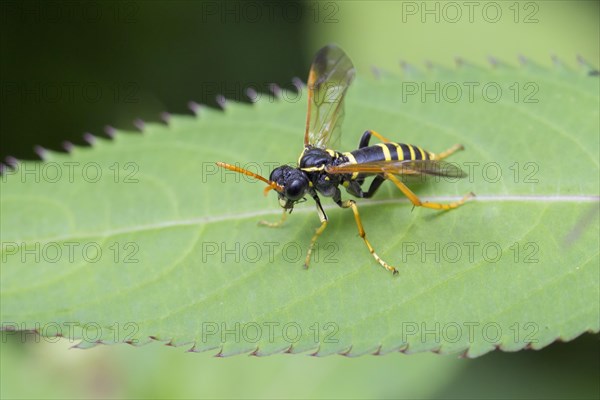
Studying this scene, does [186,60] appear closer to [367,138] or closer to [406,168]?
[367,138]

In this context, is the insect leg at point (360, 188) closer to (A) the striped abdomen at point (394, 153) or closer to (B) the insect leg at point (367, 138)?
(A) the striped abdomen at point (394, 153)

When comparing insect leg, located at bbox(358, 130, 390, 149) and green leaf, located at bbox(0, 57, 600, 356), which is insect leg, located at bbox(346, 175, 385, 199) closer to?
green leaf, located at bbox(0, 57, 600, 356)

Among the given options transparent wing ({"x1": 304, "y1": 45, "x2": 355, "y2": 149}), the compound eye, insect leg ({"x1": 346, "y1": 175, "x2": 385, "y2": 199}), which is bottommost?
insect leg ({"x1": 346, "y1": 175, "x2": 385, "y2": 199})

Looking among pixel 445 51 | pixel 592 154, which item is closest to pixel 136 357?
pixel 592 154

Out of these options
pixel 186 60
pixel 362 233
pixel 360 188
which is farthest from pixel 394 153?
pixel 186 60

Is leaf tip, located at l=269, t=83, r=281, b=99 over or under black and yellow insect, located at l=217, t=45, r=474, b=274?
over

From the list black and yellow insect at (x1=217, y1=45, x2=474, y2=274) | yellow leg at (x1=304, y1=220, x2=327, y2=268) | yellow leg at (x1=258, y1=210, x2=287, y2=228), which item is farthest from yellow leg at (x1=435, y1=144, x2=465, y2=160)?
yellow leg at (x1=258, y1=210, x2=287, y2=228)

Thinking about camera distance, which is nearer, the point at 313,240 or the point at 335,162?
the point at 313,240


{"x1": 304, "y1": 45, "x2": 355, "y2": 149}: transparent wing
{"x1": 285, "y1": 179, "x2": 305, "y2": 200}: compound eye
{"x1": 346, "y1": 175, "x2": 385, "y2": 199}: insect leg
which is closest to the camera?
{"x1": 285, "y1": 179, "x2": 305, "y2": 200}: compound eye
